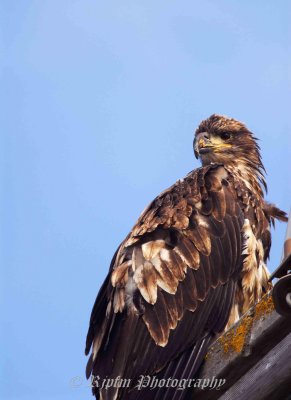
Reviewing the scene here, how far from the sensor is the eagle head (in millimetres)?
8453

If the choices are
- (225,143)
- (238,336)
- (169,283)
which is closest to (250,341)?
(238,336)

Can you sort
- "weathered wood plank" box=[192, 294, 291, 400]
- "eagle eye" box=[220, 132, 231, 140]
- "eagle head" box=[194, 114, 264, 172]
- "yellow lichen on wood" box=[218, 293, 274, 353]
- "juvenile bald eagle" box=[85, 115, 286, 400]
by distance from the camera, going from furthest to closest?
1. "eagle eye" box=[220, 132, 231, 140]
2. "eagle head" box=[194, 114, 264, 172]
3. "juvenile bald eagle" box=[85, 115, 286, 400]
4. "yellow lichen on wood" box=[218, 293, 274, 353]
5. "weathered wood plank" box=[192, 294, 291, 400]

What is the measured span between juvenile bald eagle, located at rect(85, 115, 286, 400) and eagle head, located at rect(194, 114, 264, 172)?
41.1 inches

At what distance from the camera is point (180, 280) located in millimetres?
6414

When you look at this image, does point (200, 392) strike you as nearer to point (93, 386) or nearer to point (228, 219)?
point (93, 386)

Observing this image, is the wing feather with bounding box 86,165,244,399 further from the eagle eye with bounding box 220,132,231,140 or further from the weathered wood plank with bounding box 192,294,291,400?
the eagle eye with bounding box 220,132,231,140

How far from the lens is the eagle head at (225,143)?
27.7 ft

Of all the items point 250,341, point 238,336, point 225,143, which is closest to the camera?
point 250,341

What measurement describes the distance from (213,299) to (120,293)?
67 centimetres

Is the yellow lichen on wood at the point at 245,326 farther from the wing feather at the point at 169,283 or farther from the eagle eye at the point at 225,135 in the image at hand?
the eagle eye at the point at 225,135

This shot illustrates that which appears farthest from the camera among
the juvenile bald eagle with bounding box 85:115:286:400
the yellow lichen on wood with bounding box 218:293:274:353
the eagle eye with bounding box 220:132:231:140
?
the eagle eye with bounding box 220:132:231:140

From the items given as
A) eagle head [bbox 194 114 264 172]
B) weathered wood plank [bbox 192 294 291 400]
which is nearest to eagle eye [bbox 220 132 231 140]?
eagle head [bbox 194 114 264 172]

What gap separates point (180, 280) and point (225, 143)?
2.58 meters

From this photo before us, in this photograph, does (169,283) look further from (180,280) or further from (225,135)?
(225,135)
